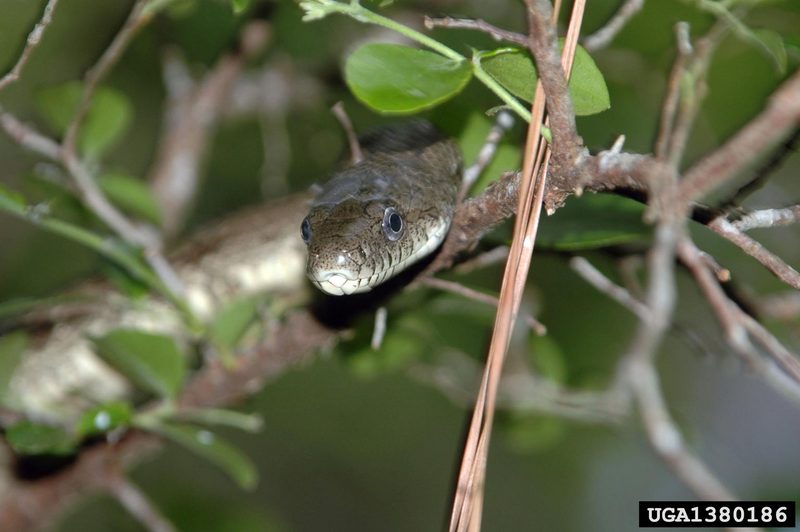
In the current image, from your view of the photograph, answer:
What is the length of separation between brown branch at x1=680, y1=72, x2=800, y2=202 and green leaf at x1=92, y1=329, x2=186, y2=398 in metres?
1.44

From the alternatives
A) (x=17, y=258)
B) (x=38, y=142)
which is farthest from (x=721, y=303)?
(x=17, y=258)

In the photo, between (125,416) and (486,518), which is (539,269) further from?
(486,518)

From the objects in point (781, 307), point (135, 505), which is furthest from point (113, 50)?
point (781, 307)

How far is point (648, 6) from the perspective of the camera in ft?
7.66

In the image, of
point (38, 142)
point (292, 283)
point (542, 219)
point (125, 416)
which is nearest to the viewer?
point (542, 219)

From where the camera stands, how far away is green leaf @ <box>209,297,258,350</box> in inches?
89.7

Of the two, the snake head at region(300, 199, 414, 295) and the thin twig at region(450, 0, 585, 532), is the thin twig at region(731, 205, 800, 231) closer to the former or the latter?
the thin twig at region(450, 0, 585, 532)

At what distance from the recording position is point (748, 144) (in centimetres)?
100

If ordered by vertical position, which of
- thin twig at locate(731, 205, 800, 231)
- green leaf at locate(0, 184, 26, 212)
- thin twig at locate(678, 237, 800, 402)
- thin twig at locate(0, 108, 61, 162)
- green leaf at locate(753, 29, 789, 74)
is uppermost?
thin twig at locate(0, 108, 61, 162)

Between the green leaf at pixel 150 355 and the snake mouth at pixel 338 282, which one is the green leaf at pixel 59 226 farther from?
the snake mouth at pixel 338 282

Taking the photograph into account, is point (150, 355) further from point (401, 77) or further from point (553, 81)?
point (553, 81)

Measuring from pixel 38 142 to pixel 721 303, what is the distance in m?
1.71

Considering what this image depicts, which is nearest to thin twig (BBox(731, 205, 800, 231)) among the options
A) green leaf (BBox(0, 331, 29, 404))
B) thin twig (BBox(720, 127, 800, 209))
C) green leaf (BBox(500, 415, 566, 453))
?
thin twig (BBox(720, 127, 800, 209))

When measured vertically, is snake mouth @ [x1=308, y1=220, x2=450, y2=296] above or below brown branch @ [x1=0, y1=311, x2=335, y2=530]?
above
